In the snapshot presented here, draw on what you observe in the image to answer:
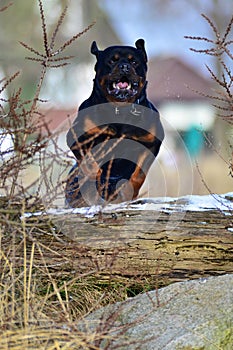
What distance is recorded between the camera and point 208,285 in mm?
3945

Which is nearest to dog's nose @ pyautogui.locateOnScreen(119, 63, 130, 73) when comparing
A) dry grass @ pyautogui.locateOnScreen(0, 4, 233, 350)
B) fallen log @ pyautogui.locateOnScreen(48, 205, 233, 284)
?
dry grass @ pyautogui.locateOnScreen(0, 4, 233, 350)

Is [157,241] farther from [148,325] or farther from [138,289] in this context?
[148,325]

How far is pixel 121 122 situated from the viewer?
15.7ft

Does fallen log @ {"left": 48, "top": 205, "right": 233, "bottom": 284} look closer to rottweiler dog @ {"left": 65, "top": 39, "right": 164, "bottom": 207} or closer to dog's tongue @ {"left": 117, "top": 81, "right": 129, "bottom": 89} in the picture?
rottweiler dog @ {"left": 65, "top": 39, "right": 164, "bottom": 207}

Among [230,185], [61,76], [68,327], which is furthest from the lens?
[61,76]

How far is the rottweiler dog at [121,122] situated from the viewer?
15.6 feet

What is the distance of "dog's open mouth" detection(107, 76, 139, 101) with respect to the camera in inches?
187

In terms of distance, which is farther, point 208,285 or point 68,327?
point 208,285

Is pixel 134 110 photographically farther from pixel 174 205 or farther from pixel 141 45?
pixel 174 205

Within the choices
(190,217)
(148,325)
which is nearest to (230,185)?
(190,217)

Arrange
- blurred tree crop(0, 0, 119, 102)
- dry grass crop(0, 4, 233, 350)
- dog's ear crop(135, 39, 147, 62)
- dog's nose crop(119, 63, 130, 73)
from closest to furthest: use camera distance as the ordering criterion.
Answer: dry grass crop(0, 4, 233, 350) → dog's nose crop(119, 63, 130, 73) → dog's ear crop(135, 39, 147, 62) → blurred tree crop(0, 0, 119, 102)

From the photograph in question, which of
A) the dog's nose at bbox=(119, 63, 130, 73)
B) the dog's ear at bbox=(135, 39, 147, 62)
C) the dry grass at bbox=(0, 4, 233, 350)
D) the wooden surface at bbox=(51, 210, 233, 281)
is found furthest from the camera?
the dog's ear at bbox=(135, 39, 147, 62)

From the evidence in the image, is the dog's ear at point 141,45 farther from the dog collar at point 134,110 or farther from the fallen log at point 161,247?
the fallen log at point 161,247

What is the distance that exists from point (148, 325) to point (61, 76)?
14468mm
